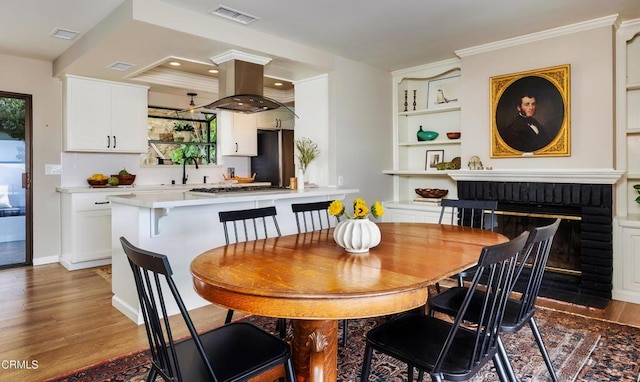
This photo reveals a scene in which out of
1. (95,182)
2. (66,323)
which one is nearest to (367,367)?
(66,323)

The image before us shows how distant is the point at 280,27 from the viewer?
12.0 feet

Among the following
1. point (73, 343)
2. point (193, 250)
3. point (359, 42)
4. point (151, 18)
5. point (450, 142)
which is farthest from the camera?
point (450, 142)

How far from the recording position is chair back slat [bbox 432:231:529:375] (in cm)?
140

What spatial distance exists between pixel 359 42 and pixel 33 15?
300 cm

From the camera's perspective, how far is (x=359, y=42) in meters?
4.11

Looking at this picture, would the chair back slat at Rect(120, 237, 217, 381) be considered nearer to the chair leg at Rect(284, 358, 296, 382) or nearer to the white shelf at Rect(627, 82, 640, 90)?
the chair leg at Rect(284, 358, 296, 382)

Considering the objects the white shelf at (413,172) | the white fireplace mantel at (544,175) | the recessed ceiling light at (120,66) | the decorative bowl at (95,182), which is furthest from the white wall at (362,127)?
the decorative bowl at (95,182)

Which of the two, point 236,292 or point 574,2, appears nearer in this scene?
point 236,292

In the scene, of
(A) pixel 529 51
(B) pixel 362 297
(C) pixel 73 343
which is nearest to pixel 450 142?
(A) pixel 529 51

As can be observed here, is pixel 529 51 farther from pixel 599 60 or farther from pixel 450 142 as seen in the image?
pixel 450 142

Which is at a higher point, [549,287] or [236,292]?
[236,292]

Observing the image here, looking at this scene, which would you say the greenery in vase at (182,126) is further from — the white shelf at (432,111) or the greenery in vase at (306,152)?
the white shelf at (432,111)

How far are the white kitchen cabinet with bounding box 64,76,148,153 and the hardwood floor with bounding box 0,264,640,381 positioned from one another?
1.73 m

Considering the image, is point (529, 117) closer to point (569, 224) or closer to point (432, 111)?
point (569, 224)
